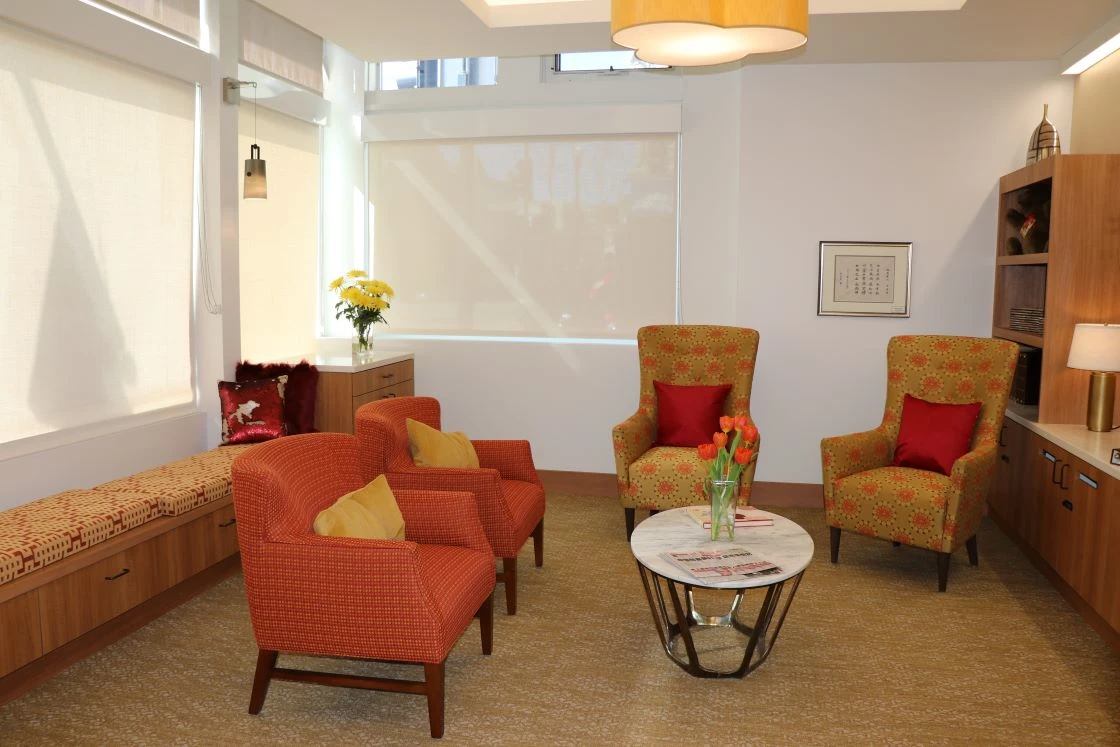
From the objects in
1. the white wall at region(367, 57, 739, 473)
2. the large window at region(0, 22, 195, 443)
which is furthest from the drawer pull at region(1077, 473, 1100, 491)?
the large window at region(0, 22, 195, 443)

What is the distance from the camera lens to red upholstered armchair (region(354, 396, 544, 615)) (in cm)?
382

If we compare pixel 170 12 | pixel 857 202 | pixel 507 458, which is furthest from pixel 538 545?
pixel 170 12

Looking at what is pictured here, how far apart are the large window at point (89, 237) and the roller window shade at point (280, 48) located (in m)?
0.64

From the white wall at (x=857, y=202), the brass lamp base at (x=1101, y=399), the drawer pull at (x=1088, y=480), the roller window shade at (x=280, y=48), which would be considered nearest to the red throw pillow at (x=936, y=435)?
the brass lamp base at (x=1101, y=399)

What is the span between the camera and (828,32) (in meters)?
4.77

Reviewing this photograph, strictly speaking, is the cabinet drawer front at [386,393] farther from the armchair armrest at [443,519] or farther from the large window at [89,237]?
the armchair armrest at [443,519]

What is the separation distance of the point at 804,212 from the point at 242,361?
11.5ft

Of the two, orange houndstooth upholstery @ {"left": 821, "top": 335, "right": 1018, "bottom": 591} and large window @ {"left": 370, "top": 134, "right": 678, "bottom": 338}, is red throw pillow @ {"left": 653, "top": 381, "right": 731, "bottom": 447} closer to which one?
orange houndstooth upholstery @ {"left": 821, "top": 335, "right": 1018, "bottom": 591}

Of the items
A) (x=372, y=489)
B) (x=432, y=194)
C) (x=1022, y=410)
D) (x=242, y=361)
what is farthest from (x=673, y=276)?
(x=372, y=489)

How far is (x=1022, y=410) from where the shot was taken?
4961 mm

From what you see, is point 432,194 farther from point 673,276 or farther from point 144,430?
point 144,430

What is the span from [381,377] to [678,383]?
1877 mm

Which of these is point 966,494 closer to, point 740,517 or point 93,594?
point 740,517

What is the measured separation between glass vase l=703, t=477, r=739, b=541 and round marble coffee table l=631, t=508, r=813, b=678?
0.05m
